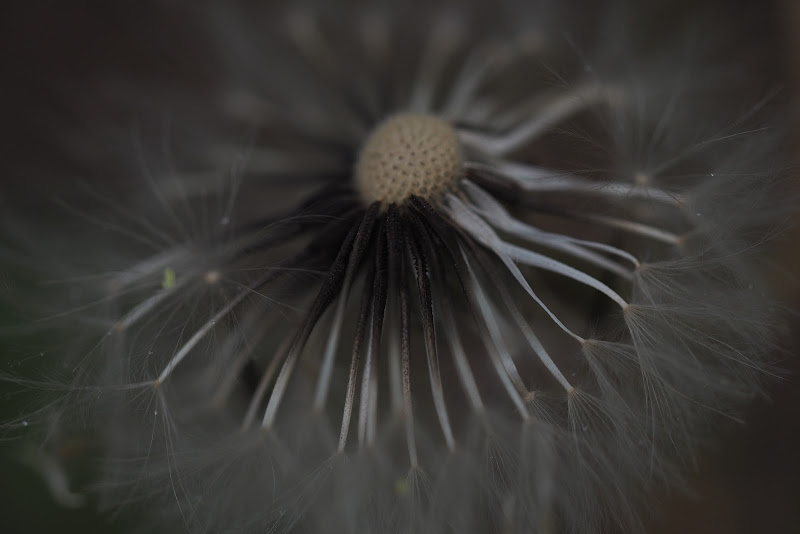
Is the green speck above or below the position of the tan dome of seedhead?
below

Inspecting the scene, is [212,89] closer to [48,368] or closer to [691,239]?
[48,368]

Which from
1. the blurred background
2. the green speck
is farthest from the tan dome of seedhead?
the blurred background

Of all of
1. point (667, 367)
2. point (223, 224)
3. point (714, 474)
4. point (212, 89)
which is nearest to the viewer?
point (667, 367)

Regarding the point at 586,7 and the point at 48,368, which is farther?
the point at 586,7

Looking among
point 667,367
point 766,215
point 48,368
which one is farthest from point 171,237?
point 766,215

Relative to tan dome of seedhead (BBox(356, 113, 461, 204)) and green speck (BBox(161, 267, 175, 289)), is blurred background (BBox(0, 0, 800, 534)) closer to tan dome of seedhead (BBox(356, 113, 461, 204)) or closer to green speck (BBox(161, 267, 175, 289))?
green speck (BBox(161, 267, 175, 289))

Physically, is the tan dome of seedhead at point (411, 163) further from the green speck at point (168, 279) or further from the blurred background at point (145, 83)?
the blurred background at point (145, 83)

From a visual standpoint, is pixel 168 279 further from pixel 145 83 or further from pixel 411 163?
pixel 145 83
